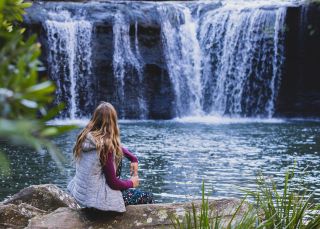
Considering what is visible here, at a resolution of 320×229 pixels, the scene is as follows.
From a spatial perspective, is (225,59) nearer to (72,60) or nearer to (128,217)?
(72,60)

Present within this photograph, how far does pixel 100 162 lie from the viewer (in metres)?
5.72

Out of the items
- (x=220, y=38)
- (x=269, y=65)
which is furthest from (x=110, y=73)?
(x=269, y=65)

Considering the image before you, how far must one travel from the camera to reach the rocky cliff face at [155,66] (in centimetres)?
2973

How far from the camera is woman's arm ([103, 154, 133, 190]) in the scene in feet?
18.6

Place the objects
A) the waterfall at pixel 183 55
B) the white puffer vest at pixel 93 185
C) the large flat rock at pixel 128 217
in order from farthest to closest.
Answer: the waterfall at pixel 183 55
the large flat rock at pixel 128 217
the white puffer vest at pixel 93 185

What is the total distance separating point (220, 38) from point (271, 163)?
58.0 feet

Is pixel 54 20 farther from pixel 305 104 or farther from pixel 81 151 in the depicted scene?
pixel 81 151

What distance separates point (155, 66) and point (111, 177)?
2481cm

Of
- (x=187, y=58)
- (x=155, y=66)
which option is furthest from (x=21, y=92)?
(x=187, y=58)

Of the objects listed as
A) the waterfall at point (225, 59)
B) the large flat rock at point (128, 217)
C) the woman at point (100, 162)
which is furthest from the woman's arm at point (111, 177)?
the waterfall at point (225, 59)

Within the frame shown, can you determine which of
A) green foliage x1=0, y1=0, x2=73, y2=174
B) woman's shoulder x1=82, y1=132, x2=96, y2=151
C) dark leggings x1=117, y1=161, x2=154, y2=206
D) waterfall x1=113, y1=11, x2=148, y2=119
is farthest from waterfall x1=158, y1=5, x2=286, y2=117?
green foliage x1=0, y1=0, x2=73, y2=174

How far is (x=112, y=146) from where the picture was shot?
18.3 ft

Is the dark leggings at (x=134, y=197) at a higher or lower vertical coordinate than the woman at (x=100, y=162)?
lower

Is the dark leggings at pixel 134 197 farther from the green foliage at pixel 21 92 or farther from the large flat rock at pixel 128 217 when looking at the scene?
the green foliage at pixel 21 92
